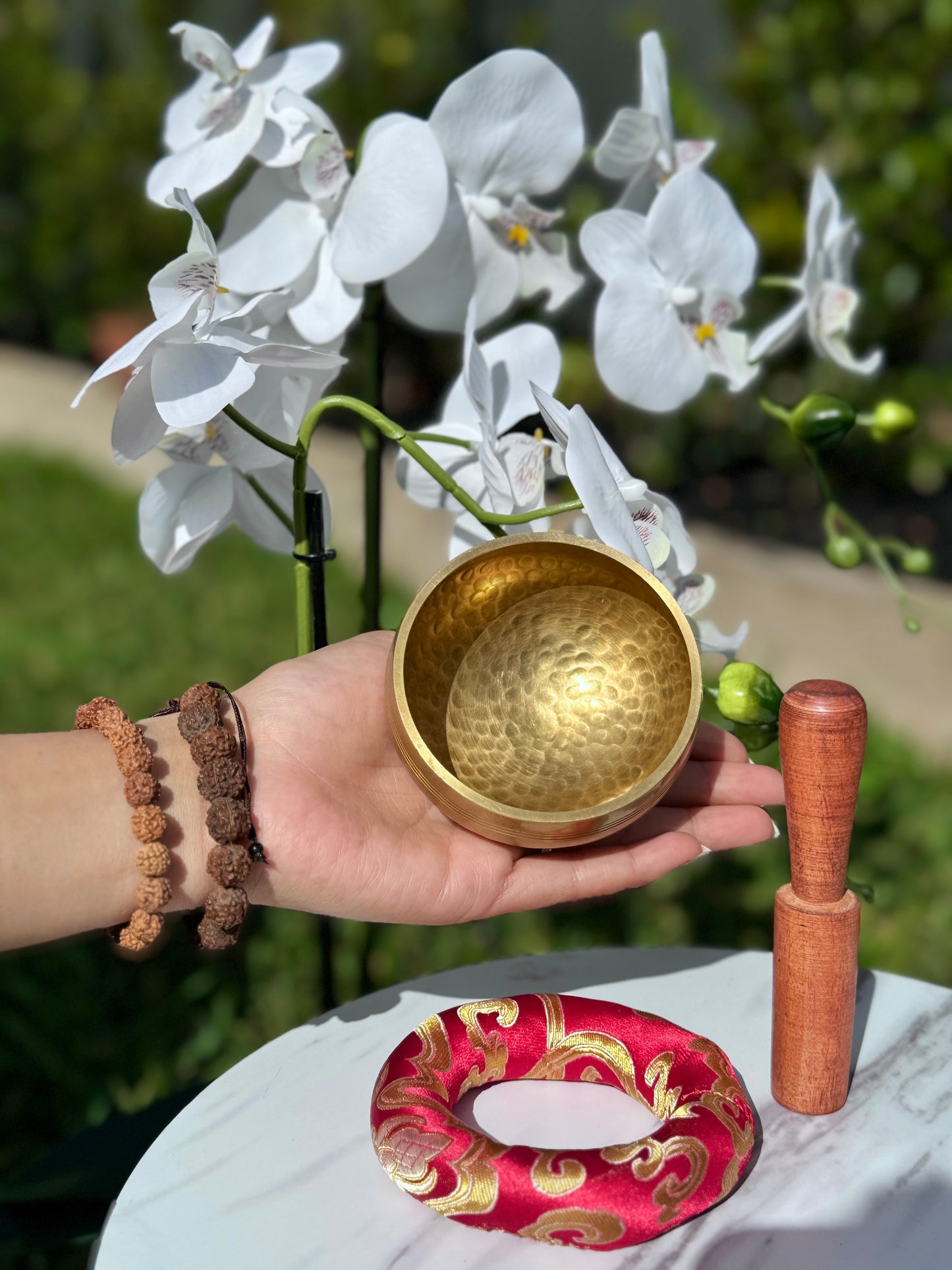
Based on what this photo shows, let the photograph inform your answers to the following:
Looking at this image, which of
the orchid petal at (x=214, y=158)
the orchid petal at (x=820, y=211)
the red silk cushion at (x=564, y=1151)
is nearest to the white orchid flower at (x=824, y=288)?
the orchid petal at (x=820, y=211)

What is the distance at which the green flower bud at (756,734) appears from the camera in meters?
0.95

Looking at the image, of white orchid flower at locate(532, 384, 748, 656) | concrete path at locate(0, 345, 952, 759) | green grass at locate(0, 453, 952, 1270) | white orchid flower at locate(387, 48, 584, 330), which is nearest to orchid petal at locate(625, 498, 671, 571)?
white orchid flower at locate(532, 384, 748, 656)

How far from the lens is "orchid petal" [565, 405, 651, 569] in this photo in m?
0.76

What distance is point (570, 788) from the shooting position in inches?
36.1

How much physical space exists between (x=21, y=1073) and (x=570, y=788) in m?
1.07

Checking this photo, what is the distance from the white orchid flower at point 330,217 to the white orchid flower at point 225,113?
21 mm

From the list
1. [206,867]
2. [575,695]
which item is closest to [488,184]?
[575,695]

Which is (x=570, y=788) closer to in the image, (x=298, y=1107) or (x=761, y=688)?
(x=761, y=688)

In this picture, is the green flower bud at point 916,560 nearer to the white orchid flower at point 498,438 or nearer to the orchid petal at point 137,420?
the white orchid flower at point 498,438

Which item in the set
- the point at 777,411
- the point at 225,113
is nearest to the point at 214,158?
the point at 225,113

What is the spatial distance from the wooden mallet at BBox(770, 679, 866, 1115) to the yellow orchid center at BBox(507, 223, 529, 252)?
44 cm

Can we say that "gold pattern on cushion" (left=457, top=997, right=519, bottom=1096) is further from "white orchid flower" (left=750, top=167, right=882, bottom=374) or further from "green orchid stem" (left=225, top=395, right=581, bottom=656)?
"white orchid flower" (left=750, top=167, right=882, bottom=374)

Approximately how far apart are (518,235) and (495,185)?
4cm

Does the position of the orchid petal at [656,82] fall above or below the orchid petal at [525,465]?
above
